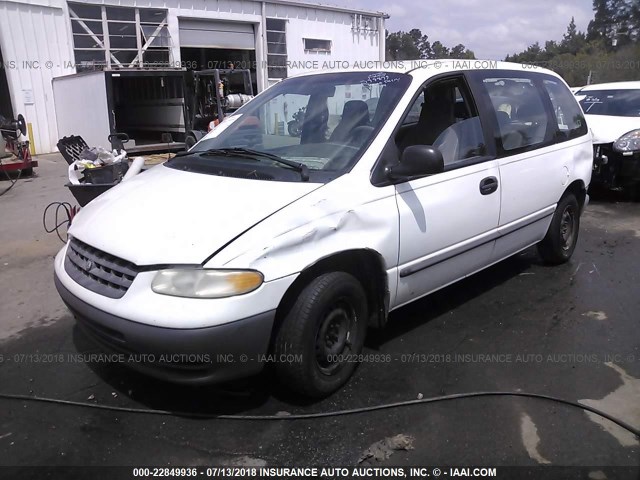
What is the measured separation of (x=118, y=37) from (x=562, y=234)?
50.5 feet

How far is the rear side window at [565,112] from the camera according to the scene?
4809 millimetres

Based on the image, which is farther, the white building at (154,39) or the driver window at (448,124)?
the white building at (154,39)

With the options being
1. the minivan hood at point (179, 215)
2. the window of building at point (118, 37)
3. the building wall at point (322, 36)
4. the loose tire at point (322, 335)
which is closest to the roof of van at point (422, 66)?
the minivan hood at point (179, 215)

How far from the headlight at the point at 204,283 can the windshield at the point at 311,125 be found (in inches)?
30.9

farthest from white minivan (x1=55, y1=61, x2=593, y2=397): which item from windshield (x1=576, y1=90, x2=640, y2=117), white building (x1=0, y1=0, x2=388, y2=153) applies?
white building (x1=0, y1=0, x2=388, y2=153)

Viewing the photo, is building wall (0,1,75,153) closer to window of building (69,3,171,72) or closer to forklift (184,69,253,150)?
window of building (69,3,171,72)

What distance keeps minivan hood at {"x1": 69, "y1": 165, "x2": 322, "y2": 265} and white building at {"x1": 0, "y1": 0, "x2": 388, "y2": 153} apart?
1266 cm

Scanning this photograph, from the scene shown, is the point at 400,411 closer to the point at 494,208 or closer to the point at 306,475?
the point at 306,475

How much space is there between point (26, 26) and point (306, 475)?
16.1 meters

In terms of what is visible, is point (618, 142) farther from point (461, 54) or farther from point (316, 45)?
point (461, 54)

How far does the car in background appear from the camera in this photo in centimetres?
775

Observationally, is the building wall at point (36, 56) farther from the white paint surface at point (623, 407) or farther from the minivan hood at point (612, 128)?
the white paint surface at point (623, 407)

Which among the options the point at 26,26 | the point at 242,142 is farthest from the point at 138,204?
the point at 26,26

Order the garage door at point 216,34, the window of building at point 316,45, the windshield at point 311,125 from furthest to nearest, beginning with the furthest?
the window of building at point 316,45 → the garage door at point 216,34 → the windshield at point 311,125
